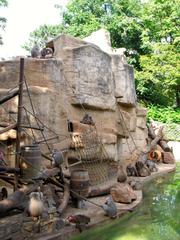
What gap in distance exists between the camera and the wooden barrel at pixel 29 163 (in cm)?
573

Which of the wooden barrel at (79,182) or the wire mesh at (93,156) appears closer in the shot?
the wooden barrel at (79,182)

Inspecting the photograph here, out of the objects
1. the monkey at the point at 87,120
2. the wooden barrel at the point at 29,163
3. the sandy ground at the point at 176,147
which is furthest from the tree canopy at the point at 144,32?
the wooden barrel at the point at 29,163

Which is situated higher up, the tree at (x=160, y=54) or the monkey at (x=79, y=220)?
the tree at (x=160, y=54)

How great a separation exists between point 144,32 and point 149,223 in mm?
17298

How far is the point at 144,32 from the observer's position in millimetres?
22859

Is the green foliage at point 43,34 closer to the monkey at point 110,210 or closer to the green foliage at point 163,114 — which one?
the green foliage at point 163,114

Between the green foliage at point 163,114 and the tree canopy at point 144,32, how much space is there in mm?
1332

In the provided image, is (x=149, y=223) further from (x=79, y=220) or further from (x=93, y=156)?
(x=93, y=156)

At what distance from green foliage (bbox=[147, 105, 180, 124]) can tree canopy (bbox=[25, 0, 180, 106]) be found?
133cm

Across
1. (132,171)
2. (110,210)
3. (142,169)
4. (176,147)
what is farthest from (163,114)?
(110,210)

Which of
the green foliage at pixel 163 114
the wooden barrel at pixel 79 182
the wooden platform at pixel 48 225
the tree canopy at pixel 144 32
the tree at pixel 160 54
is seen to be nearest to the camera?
the wooden platform at pixel 48 225

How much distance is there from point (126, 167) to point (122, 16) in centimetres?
1311

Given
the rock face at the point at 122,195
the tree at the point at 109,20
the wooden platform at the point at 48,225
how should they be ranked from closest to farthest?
1. the wooden platform at the point at 48,225
2. the rock face at the point at 122,195
3. the tree at the point at 109,20

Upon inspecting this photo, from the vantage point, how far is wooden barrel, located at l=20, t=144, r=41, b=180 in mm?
5730
